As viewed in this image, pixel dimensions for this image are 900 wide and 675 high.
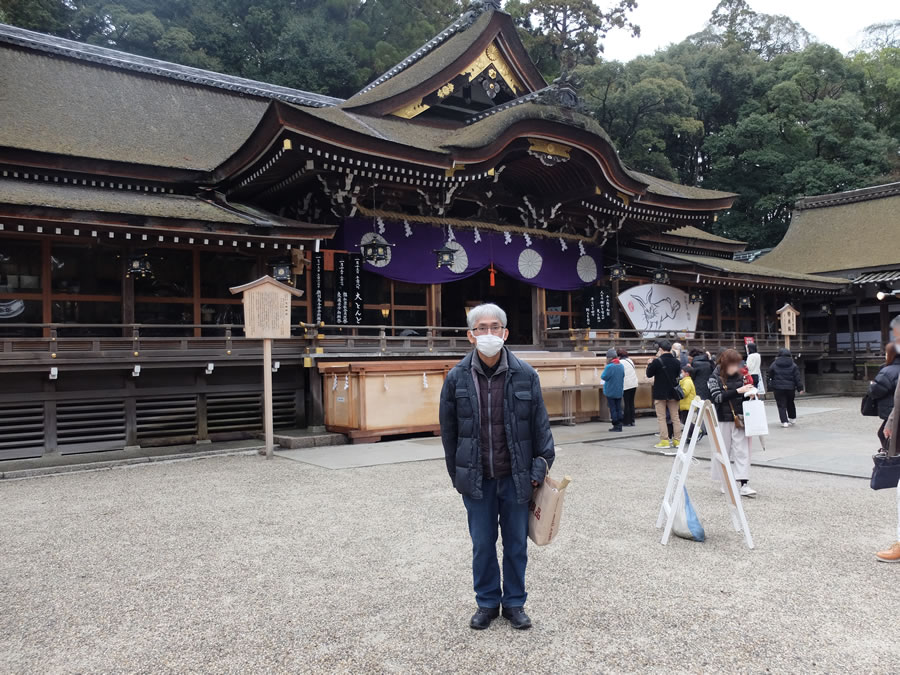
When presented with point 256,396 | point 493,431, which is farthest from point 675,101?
point 493,431

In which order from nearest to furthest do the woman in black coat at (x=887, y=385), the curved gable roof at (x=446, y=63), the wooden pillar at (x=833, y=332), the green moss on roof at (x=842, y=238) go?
1. the woman in black coat at (x=887, y=385)
2. the curved gable roof at (x=446, y=63)
3. the green moss on roof at (x=842, y=238)
4. the wooden pillar at (x=833, y=332)

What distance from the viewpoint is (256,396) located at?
41.1 ft

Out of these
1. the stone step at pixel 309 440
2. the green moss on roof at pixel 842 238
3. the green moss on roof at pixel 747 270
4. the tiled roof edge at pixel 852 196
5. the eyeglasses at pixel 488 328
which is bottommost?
the stone step at pixel 309 440

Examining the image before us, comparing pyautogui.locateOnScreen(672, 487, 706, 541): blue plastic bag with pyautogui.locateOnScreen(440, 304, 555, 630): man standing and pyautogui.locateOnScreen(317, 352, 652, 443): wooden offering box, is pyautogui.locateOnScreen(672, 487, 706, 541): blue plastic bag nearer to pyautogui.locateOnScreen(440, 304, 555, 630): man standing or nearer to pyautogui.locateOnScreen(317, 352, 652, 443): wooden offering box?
pyautogui.locateOnScreen(440, 304, 555, 630): man standing

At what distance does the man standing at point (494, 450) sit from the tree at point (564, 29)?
3748 cm

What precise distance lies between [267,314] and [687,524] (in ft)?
22.5

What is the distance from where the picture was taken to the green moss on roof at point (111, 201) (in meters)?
9.99

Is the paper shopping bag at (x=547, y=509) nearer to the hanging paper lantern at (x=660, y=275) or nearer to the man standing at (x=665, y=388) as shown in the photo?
the man standing at (x=665, y=388)

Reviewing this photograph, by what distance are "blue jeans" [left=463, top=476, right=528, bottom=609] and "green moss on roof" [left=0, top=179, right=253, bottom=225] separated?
907 centimetres

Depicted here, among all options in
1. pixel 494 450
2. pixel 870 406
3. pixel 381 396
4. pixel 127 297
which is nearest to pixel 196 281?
pixel 127 297

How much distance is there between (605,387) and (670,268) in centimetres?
807

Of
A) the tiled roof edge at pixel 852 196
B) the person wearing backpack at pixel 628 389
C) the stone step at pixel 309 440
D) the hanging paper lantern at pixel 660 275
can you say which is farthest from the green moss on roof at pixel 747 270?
the stone step at pixel 309 440

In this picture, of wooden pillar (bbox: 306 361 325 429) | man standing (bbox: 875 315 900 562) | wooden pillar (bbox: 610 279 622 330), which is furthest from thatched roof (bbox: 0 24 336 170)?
man standing (bbox: 875 315 900 562)

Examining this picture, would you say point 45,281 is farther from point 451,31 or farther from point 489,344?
point 451,31
